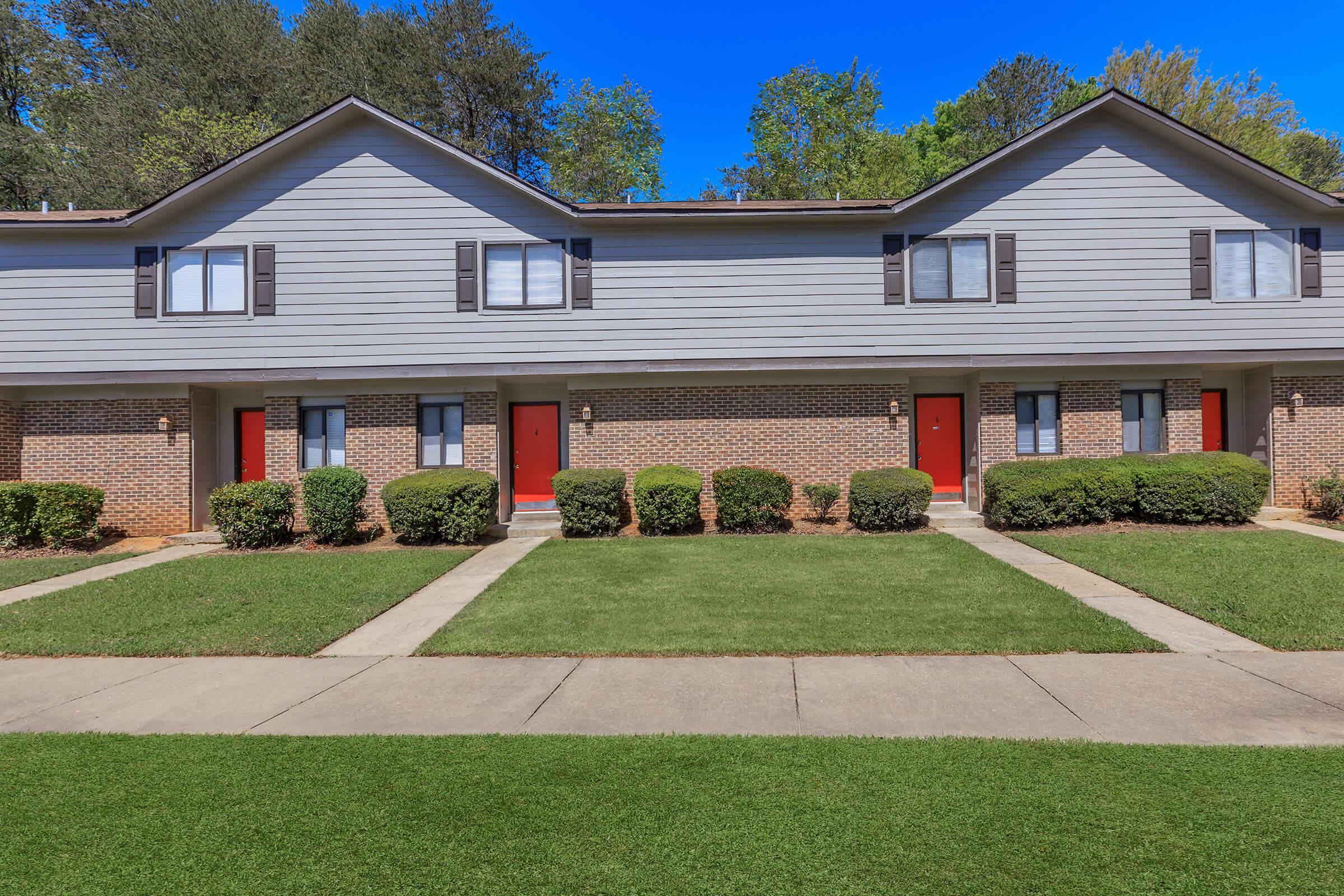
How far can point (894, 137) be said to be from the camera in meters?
29.6

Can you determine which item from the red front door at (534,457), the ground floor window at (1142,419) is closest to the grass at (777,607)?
the red front door at (534,457)

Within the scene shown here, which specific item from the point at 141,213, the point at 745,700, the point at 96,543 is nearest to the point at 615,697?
the point at 745,700

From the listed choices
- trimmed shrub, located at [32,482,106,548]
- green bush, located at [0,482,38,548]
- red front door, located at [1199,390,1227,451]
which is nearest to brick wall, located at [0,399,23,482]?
trimmed shrub, located at [32,482,106,548]

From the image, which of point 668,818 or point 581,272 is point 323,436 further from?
point 668,818

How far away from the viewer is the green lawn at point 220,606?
629cm

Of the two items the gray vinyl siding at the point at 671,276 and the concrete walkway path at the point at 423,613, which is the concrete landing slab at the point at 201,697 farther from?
the gray vinyl siding at the point at 671,276

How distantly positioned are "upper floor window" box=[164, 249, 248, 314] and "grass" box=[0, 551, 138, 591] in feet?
16.5

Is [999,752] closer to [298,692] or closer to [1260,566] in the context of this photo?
[298,692]

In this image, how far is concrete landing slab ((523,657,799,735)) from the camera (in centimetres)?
426

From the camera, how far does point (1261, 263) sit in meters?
12.8

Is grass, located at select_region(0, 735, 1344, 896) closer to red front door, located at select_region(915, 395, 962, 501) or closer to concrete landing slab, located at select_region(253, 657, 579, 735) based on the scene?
concrete landing slab, located at select_region(253, 657, 579, 735)

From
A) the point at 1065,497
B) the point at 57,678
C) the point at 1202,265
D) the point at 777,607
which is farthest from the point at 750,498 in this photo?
the point at 1202,265

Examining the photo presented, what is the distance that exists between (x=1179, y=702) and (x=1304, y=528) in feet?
33.9

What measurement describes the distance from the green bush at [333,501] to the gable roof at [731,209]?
6.43 metres
